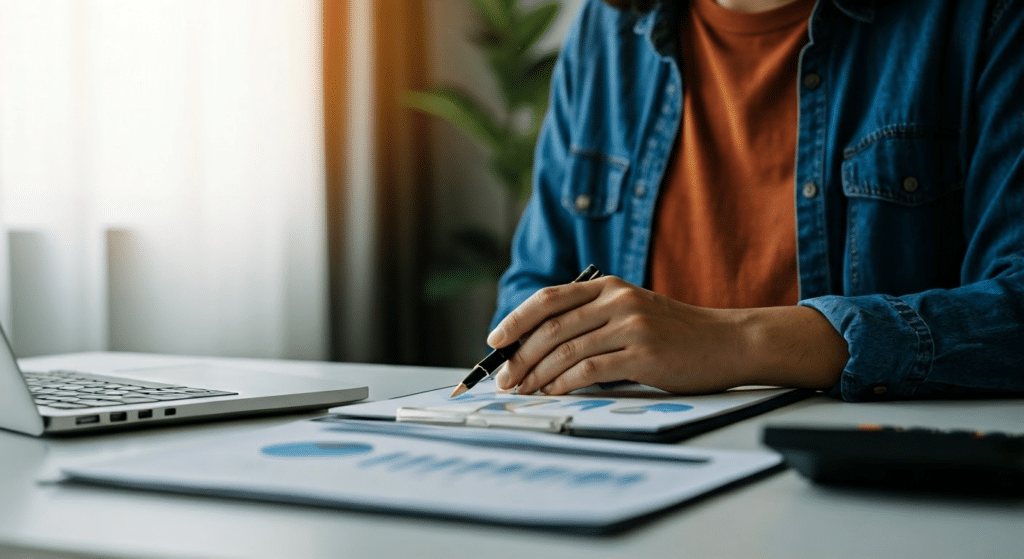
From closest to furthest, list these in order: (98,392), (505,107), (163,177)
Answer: (98,392) → (163,177) → (505,107)

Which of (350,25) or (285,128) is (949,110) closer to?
(285,128)

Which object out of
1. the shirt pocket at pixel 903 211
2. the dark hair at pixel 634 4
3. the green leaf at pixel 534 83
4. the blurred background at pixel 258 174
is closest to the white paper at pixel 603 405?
the shirt pocket at pixel 903 211

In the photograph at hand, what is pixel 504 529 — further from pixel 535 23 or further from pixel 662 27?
pixel 535 23

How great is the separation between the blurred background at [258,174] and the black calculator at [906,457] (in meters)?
1.70

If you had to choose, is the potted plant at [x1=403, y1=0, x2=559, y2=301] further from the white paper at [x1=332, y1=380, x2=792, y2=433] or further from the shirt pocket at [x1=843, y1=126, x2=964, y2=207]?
the white paper at [x1=332, y1=380, x2=792, y2=433]

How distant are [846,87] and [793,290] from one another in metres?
0.26

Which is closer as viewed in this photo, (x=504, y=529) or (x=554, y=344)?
(x=504, y=529)

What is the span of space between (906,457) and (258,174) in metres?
2.17

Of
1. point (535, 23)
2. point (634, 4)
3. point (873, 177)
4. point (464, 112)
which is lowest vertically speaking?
point (873, 177)

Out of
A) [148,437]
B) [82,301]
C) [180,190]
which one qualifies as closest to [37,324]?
[82,301]

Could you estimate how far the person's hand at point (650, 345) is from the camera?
78cm

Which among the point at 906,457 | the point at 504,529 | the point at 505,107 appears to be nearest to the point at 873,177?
the point at 906,457

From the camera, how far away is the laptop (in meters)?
0.63

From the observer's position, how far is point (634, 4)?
1.37 metres
